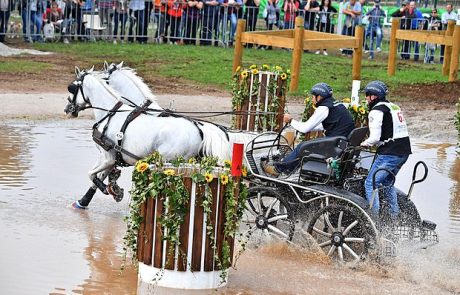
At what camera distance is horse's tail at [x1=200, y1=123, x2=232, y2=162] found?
1309cm

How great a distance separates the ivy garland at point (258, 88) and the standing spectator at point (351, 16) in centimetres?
1662

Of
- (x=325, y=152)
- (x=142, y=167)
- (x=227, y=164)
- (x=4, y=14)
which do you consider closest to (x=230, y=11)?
(x=4, y=14)

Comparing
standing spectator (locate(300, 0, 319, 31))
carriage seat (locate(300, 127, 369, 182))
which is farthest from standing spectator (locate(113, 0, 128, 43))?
carriage seat (locate(300, 127, 369, 182))

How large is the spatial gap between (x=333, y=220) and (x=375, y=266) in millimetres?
685

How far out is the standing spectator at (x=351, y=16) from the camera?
33.7 m

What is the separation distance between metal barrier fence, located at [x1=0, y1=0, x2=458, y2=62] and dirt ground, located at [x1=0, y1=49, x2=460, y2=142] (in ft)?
10.6

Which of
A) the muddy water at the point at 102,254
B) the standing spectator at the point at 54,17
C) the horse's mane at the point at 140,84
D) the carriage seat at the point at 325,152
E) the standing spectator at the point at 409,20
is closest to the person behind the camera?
the muddy water at the point at 102,254

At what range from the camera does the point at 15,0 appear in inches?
1202

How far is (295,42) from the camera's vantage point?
22.8 metres

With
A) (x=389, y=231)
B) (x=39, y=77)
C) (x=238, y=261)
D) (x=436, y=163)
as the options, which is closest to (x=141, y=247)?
(x=238, y=261)

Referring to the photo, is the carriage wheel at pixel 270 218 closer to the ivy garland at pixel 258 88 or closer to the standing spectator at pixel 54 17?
the ivy garland at pixel 258 88

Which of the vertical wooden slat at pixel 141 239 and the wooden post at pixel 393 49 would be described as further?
the wooden post at pixel 393 49

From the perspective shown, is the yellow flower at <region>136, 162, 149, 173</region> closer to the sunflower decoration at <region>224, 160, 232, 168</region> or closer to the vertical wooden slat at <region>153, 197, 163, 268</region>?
the vertical wooden slat at <region>153, 197, 163, 268</region>

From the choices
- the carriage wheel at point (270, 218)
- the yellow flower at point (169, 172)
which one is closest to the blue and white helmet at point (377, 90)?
the carriage wheel at point (270, 218)
